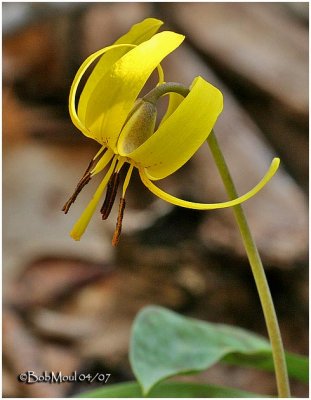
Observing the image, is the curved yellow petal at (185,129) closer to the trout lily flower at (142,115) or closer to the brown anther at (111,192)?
the trout lily flower at (142,115)

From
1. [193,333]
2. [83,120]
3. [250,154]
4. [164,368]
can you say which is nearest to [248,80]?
[250,154]

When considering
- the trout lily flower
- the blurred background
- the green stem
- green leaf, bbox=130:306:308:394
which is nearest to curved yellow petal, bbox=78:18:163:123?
the trout lily flower

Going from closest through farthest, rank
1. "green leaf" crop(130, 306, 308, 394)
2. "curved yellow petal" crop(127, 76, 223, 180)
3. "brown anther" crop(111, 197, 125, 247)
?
"curved yellow petal" crop(127, 76, 223, 180) → "brown anther" crop(111, 197, 125, 247) → "green leaf" crop(130, 306, 308, 394)

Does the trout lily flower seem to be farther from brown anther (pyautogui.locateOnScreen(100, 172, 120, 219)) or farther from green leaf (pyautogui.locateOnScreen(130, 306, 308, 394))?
green leaf (pyautogui.locateOnScreen(130, 306, 308, 394))

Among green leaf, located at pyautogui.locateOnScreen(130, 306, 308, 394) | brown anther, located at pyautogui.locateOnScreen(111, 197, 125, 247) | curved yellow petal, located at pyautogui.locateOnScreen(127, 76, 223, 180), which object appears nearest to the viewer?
curved yellow petal, located at pyautogui.locateOnScreen(127, 76, 223, 180)

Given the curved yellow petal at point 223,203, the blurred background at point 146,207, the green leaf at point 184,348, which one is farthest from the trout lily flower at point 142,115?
the blurred background at point 146,207

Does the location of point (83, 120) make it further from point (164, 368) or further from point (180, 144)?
point (164, 368)

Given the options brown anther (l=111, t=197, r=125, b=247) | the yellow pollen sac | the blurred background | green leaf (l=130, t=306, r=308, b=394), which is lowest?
the blurred background
